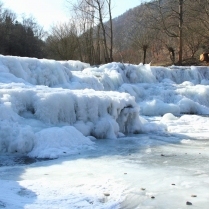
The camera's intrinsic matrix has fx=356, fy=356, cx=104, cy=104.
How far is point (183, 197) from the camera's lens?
403 cm

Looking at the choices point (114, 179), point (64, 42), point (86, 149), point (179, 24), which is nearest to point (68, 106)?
point (86, 149)

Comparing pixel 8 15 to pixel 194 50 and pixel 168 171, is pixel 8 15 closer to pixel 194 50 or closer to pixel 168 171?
pixel 194 50

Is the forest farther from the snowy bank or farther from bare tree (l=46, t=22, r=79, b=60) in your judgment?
the snowy bank

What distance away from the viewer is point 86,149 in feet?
22.7

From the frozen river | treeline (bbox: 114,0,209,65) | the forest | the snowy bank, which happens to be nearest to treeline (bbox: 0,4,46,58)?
the forest

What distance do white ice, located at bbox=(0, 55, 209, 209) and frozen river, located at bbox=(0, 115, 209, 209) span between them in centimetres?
1

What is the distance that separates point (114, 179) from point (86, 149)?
88.3 inches

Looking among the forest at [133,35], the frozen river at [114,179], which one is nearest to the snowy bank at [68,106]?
the frozen river at [114,179]

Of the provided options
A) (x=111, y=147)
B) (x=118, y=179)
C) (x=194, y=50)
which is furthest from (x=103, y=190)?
(x=194, y=50)

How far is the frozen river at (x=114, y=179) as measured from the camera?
3.83 metres

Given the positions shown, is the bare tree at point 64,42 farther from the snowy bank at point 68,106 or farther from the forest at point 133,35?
the snowy bank at point 68,106

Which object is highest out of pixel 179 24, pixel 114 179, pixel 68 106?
pixel 179 24

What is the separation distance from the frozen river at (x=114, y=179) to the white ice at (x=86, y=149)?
0.04ft

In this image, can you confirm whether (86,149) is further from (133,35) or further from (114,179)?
(133,35)
